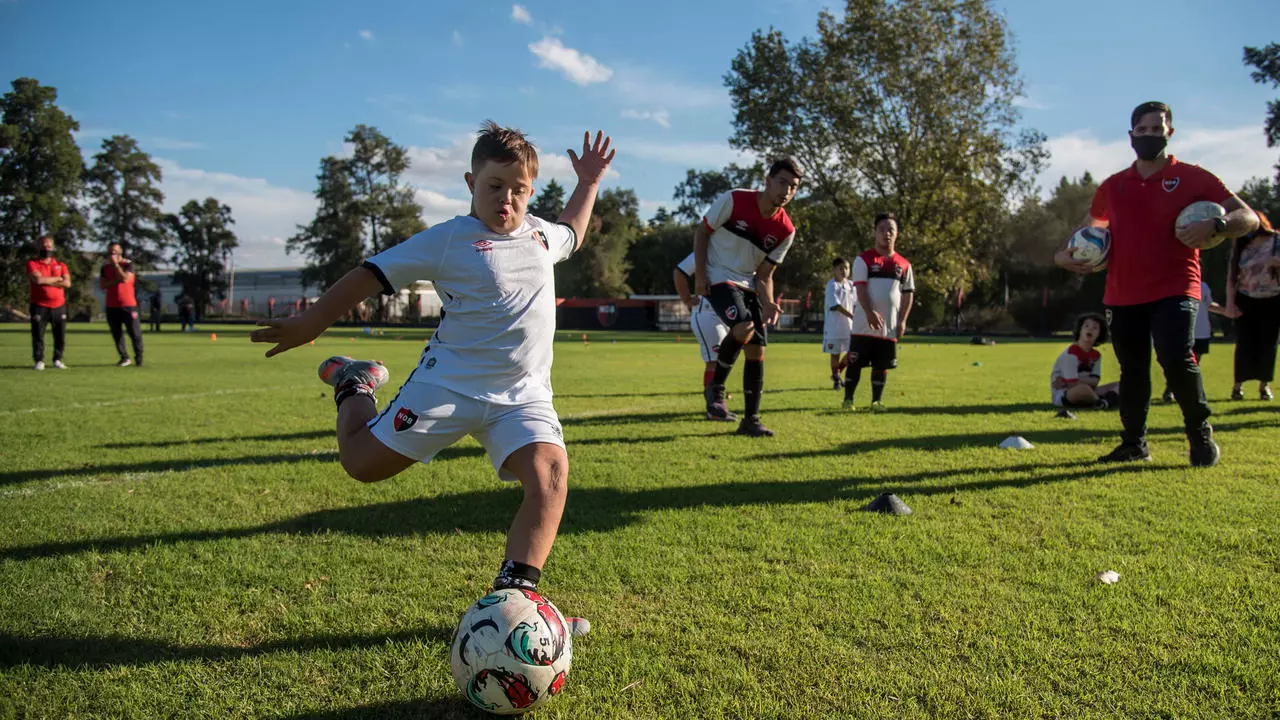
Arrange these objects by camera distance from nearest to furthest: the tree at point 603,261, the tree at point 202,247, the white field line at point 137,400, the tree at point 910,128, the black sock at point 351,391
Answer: the black sock at point 351,391 < the white field line at point 137,400 < the tree at point 910,128 < the tree at point 603,261 < the tree at point 202,247

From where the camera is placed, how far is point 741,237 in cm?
788

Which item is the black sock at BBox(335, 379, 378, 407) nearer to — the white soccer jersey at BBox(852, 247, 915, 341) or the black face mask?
the black face mask

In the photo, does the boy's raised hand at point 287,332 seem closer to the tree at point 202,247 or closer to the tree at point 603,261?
the tree at point 603,261

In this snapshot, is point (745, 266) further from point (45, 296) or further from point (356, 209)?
point (356, 209)

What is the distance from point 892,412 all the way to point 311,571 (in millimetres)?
7248

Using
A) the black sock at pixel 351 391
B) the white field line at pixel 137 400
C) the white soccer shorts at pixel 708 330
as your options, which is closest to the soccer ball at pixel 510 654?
the black sock at pixel 351 391

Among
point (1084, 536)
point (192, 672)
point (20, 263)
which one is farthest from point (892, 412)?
point (20, 263)

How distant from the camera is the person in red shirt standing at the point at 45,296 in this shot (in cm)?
1409

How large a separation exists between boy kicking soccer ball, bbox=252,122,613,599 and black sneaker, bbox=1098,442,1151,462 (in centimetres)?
508

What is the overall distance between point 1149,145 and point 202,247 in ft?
327

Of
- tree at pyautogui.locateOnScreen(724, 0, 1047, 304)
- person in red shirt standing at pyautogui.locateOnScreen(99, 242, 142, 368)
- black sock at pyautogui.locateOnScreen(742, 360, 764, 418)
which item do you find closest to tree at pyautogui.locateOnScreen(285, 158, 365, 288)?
tree at pyautogui.locateOnScreen(724, 0, 1047, 304)

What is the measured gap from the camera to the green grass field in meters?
2.51

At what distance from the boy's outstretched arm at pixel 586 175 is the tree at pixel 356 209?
7347 centimetres

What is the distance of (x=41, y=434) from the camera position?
720cm
